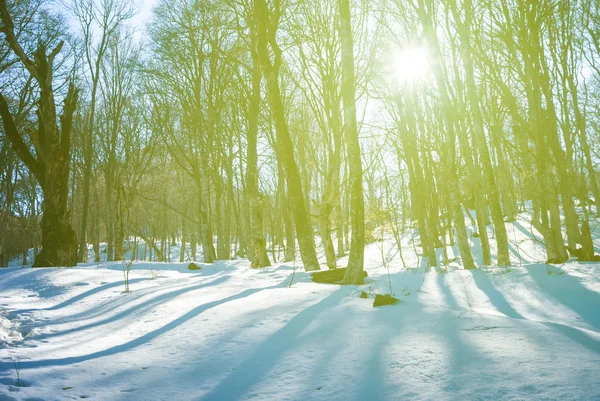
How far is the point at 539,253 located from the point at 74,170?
2386 centimetres

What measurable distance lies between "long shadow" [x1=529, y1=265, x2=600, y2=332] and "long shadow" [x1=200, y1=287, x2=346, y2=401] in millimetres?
3094

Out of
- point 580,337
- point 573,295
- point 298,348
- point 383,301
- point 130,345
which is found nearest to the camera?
point 580,337

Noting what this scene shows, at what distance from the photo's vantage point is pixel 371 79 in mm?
13484

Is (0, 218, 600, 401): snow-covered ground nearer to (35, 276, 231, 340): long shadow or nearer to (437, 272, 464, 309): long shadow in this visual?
(35, 276, 231, 340): long shadow

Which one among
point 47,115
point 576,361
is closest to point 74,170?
point 47,115

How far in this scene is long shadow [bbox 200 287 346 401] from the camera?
2.08m

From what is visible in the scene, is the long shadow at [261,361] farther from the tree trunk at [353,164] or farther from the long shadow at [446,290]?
the long shadow at [446,290]

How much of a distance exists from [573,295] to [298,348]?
422 centimetres

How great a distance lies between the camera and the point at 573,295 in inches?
182

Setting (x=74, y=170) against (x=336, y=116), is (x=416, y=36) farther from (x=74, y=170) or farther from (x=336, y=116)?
(x=74, y=170)

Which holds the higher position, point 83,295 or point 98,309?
point 83,295

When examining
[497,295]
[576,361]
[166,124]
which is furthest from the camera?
[166,124]

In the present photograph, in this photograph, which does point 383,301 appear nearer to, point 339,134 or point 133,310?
point 133,310

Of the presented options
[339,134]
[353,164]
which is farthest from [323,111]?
[353,164]
